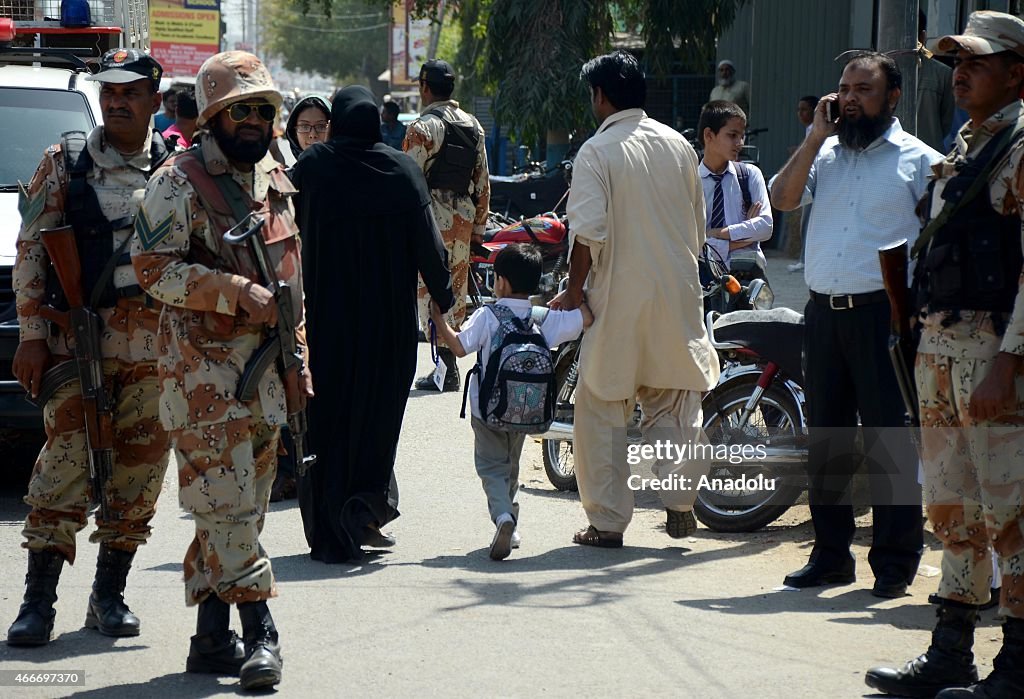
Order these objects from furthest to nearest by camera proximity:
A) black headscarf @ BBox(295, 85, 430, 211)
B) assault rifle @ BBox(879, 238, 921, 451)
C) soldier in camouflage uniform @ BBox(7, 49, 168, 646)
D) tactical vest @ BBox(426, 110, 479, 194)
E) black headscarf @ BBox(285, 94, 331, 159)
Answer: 1. tactical vest @ BBox(426, 110, 479, 194)
2. black headscarf @ BBox(285, 94, 331, 159)
3. black headscarf @ BBox(295, 85, 430, 211)
4. soldier in camouflage uniform @ BBox(7, 49, 168, 646)
5. assault rifle @ BBox(879, 238, 921, 451)

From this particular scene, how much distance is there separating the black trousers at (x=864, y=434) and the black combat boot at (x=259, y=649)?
2520 millimetres

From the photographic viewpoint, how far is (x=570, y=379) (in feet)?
26.2

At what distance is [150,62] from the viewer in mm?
5445

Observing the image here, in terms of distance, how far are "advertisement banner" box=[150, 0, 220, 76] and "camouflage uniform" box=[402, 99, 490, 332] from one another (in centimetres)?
5952

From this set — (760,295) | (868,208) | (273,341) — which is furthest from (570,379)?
(273,341)

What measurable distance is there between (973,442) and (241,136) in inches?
100

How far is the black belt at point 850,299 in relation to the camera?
19.4 feet

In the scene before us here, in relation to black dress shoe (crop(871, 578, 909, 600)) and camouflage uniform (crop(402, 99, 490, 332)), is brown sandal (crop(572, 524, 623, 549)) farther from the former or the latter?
camouflage uniform (crop(402, 99, 490, 332))

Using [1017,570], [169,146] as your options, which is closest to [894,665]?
[1017,570]

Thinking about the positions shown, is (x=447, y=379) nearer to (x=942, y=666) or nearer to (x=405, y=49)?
(x=942, y=666)

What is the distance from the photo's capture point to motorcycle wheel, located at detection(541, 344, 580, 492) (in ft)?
26.6

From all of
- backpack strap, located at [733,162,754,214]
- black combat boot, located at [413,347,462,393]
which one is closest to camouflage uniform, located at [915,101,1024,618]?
A: backpack strap, located at [733,162,754,214]

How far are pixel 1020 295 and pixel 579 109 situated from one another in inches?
583

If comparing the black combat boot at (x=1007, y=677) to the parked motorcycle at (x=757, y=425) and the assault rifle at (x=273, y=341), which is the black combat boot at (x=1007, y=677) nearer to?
the assault rifle at (x=273, y=341)
